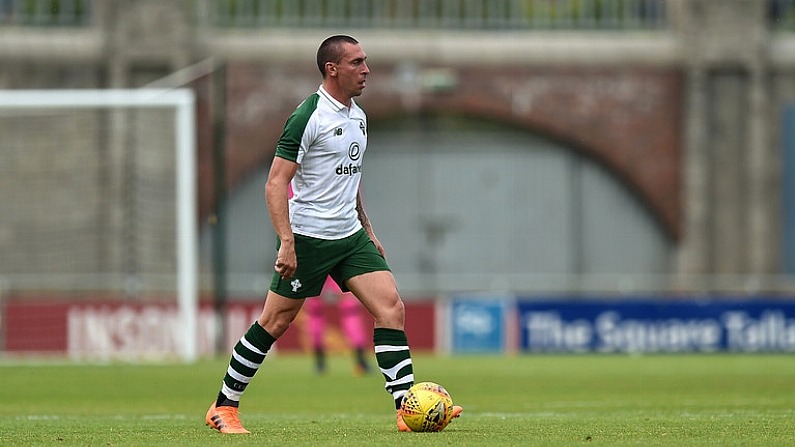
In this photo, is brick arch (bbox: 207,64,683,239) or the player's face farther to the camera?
brick arch (bbox: 207,64,683,239)

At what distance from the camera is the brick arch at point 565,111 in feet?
101

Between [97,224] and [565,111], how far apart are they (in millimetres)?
10406

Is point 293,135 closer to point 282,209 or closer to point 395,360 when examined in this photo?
point 282,209

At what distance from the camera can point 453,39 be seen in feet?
102

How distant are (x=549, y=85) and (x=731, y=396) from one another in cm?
1911

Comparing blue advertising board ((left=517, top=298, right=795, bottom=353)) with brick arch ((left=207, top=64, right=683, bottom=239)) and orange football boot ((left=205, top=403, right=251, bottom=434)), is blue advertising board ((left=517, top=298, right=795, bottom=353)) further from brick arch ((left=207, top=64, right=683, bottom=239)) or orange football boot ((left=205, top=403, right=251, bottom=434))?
orange football boot ((left=205, top=403, right=251, bottom=434))

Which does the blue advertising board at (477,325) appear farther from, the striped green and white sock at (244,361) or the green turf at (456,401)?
the striped green and white sock at (244,361)

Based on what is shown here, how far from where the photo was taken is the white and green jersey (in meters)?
7.97

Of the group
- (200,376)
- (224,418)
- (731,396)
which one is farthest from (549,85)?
(224,418)

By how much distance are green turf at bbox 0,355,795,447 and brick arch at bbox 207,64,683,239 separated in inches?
361

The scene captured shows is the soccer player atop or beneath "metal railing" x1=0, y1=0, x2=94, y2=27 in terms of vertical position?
beneath

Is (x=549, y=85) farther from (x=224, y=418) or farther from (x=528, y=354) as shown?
(x=224, y=418)

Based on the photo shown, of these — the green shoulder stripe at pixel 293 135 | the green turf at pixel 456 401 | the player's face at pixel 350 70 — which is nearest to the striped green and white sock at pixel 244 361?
the green turf at pixel 456 401

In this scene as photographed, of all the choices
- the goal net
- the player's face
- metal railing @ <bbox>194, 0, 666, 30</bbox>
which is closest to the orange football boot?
the player's face
